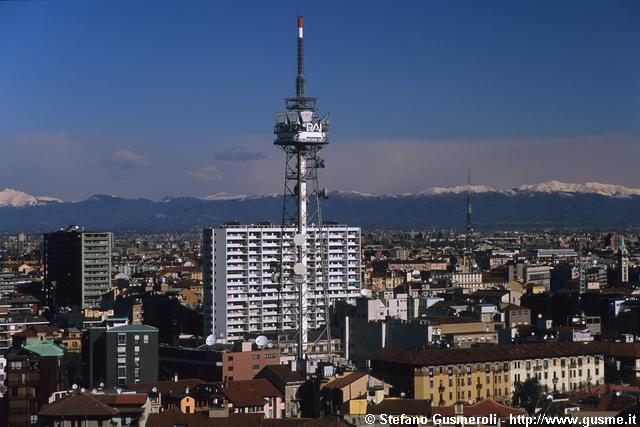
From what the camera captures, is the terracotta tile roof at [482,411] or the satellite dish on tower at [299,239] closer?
the terracotta tile roof at [482,411]

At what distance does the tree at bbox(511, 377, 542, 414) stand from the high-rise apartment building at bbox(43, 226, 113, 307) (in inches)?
1744

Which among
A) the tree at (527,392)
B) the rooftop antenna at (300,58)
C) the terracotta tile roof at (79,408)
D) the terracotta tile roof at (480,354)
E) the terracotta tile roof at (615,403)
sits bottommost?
the tree at (527,392)

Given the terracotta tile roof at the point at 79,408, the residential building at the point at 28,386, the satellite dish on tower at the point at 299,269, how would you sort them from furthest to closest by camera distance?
the satellite dish on tower at the point at 299,269
the residential building at the point at 28,386
the terracotta tile roof at the point at 79,408

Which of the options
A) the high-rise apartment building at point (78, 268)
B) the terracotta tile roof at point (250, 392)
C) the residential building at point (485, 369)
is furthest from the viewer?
the high-rise apartment building at point (78, 268)

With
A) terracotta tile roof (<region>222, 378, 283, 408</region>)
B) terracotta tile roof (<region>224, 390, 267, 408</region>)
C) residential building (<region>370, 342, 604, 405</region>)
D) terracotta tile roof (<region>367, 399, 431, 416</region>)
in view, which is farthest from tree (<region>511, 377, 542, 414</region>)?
terracotta tile roof (<region>367, 399, 431, 416</region>)

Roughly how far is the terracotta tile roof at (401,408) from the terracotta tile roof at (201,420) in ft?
8.62

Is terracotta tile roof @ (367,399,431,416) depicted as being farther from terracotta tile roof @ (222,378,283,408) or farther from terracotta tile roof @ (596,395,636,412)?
terracotta tile roof @ (222,378,283,408)

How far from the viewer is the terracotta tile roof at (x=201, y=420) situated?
32.6m

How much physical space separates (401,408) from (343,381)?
6335 millimetres

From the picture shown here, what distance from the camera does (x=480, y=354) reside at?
49094 millimetres

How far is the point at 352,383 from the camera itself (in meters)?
39.5

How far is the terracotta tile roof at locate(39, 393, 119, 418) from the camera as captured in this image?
34.8m

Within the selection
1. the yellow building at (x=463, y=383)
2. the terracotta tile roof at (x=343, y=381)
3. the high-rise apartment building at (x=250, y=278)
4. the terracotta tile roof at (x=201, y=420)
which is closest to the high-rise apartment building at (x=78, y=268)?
the high-rise apartment building at (x=250, y=278)

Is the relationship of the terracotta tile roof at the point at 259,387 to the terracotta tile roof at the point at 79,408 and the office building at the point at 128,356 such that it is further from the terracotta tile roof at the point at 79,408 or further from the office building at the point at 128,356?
the office building at the point at 128,356
